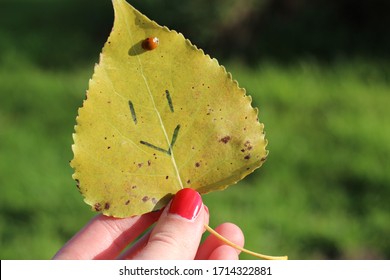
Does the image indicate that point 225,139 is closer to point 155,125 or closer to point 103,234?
point 155,125

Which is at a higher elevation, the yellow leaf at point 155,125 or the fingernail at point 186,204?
the yellow leaf at point 155,125

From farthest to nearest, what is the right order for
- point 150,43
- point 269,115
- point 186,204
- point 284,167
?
point 269,115 < point 284,167 < point 186,204 < point 150,43

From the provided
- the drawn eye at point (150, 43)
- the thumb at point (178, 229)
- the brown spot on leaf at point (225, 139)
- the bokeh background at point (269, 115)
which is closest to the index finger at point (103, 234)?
the thumb at point (178, 229)

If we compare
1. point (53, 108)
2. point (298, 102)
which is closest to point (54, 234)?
point (53, 108)

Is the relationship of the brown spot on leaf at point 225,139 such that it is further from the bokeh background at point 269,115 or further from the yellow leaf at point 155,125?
the bokeh background at point 269,115

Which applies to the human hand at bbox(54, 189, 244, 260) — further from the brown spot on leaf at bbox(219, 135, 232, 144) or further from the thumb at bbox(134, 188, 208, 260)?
the brown spot on leaf at bbox(219, 135, 232, 144)

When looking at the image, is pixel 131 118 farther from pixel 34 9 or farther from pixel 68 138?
pixel 34 9

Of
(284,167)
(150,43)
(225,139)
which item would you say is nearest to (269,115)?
(284,167)
